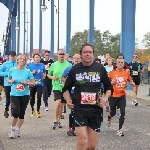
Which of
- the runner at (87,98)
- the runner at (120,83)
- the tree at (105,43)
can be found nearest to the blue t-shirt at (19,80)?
the runner at (120,83)

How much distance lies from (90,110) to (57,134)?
12.3 feet

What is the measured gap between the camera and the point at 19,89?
8906mm

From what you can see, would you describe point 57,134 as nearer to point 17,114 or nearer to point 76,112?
point 17,114

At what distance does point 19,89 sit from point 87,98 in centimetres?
334

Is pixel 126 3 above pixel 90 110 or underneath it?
above

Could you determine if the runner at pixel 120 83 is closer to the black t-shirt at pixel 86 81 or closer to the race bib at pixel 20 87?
the race bib at pixel 20 87

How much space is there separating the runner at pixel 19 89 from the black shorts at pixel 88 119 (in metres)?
3.11

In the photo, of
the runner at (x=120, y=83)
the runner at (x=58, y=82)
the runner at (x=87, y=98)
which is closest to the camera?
the runner at (x=87, y=98)

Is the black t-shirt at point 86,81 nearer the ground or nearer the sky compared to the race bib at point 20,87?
nearer the sky

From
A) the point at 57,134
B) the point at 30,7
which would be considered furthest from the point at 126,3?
the point at 30,7

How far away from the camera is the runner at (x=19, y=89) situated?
8891mm

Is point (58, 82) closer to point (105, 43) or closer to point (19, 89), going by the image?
point (19, 89)

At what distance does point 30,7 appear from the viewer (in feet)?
213

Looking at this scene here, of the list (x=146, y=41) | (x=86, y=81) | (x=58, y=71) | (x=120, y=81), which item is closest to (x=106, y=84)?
(x=86, y=81)
